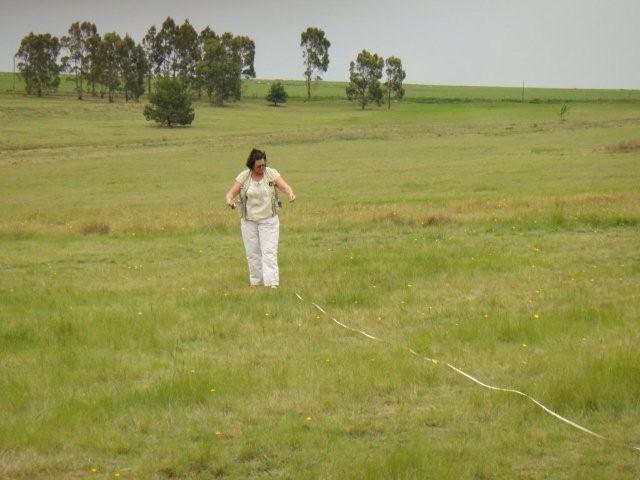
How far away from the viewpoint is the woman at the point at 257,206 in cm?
1389

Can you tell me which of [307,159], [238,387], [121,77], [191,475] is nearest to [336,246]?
[238,387]

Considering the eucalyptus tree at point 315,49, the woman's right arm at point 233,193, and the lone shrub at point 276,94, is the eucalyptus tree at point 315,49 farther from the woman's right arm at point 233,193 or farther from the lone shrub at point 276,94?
the woman's right arm at point 233,193

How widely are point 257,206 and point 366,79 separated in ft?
425

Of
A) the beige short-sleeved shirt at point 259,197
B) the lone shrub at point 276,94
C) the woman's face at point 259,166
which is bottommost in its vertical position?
the lone shrub at point 276,94

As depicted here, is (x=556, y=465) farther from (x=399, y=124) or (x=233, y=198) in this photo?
(x=399, y=124)

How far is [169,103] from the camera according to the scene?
9144cm

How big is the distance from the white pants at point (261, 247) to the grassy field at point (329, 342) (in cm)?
50

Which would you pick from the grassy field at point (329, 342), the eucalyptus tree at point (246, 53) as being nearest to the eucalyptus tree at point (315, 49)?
the eucalyptus tree at point (246, 53)

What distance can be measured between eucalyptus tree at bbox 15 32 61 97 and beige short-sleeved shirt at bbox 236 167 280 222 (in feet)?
416

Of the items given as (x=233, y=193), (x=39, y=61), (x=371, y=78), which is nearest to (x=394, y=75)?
(x=371, y=78)

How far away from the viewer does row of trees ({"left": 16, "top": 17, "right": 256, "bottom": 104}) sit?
133 m

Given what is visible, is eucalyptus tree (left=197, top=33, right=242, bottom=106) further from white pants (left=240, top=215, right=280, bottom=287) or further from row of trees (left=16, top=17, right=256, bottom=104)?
white pants (left=240, top=215, right=280, bottom=287)

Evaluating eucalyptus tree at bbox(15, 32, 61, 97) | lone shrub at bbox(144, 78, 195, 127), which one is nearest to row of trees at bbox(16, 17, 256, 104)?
eucalyptus tree at bbox(15, 32, 61, 97)

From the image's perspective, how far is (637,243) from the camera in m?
16.7
